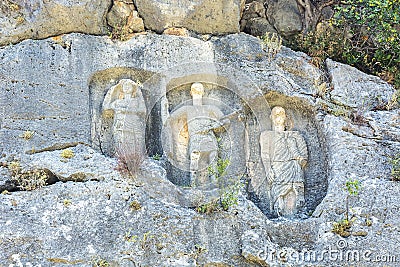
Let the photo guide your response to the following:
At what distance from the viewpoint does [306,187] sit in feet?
38.3

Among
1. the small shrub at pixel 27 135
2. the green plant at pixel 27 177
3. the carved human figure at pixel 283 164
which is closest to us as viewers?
the green plant at pixel 27 177

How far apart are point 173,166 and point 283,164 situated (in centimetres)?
179

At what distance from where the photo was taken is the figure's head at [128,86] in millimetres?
11875

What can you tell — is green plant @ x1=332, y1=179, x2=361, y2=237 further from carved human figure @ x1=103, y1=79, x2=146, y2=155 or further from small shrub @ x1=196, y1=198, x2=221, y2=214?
carved human figure @ x1=103, y1=79, x2=146, y2=155

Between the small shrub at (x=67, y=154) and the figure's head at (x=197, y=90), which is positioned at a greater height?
the figure's head at (x=197, y=90)

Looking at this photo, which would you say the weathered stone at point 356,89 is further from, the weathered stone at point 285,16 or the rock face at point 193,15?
the rock face at point 193,15

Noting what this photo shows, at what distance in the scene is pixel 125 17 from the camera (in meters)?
12.9

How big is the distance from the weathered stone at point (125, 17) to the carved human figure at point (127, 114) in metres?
1.33

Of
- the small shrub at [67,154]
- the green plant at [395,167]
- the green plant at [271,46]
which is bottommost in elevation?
the green plant at [395,167]

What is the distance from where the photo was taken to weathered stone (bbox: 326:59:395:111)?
483 inches

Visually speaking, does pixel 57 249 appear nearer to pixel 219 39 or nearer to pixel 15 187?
pixel 15 187

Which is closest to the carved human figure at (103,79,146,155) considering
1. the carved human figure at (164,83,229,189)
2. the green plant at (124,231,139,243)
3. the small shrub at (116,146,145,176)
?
the small shrub at (116,146,145,176)

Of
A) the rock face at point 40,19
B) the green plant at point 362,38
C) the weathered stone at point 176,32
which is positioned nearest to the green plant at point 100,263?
the rock face at point 40,19

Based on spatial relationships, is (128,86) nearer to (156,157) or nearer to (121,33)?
(121,33)
